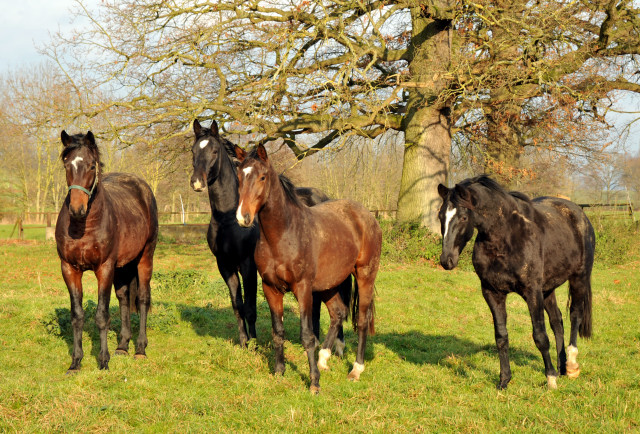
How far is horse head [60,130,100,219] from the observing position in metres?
5.19

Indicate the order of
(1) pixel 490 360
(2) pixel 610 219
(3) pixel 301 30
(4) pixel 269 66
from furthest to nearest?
1. (2) pixel 610 219
2. (4) pixel 269 66
3. (3) pixel 301 30
4. (1) pixel 490 360

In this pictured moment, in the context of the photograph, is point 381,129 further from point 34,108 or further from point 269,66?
point 34,108

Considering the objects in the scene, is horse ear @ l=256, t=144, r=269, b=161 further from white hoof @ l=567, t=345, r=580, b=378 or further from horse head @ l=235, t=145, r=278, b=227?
white hoof @ l=567, t=345, r=580, b=378

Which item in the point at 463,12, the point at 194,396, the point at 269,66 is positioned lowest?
the point at 194,396

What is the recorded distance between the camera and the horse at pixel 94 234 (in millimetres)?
5355

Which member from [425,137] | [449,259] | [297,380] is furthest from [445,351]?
[425,137]

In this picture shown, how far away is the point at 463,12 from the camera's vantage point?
14.1m

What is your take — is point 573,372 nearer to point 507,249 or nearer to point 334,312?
point 507,249

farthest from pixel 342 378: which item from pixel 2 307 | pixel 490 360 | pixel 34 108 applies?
pixel 34 108

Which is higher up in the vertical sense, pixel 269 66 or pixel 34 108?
pixel 269 66

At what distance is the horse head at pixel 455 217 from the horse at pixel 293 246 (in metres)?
1.25

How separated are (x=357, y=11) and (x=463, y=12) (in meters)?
3.20

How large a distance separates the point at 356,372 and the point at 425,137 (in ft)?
36.7

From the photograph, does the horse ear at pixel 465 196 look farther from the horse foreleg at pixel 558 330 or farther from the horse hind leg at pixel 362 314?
the horse foreleg at pixel 558 330
